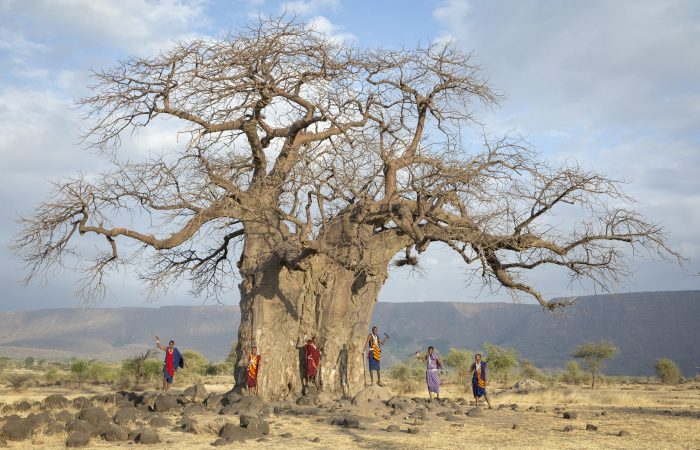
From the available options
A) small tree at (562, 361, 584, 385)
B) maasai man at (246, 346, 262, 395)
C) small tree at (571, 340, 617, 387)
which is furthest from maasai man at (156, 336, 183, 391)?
small tree at (571, 340, 617, 387)

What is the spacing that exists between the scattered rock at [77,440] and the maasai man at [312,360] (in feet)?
16.6

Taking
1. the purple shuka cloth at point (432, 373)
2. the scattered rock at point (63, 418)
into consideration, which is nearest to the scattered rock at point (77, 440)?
the scattered rock at point (63, 418)

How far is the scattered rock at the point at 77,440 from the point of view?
830 centimetres

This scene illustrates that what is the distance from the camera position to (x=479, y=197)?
1135cm

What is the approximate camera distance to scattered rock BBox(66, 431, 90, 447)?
8297mm

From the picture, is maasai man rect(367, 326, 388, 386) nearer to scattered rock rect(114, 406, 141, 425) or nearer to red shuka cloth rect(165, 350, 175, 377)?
red shuka cloth rect(165, 350, 175, 377)

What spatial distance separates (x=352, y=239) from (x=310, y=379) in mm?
2869

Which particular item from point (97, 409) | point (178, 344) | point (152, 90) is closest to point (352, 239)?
point (152, 90)

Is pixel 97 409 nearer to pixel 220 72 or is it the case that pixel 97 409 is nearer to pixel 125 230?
pixel 125 230

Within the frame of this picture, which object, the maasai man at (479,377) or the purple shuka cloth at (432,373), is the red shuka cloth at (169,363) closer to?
the purple shuka cloth at (432,373)

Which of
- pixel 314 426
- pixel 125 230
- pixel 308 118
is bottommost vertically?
pixel 314 426

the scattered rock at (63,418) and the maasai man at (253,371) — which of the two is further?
the maasai man at (253,371)

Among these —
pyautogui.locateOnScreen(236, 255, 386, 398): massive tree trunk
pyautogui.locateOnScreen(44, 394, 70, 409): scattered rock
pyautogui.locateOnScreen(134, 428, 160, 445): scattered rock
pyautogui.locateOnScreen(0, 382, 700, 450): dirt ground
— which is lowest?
pyautogui.locateOnScreen(0, 382, 700, 450): dirt ground

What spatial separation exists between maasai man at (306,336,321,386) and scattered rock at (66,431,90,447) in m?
5.05
